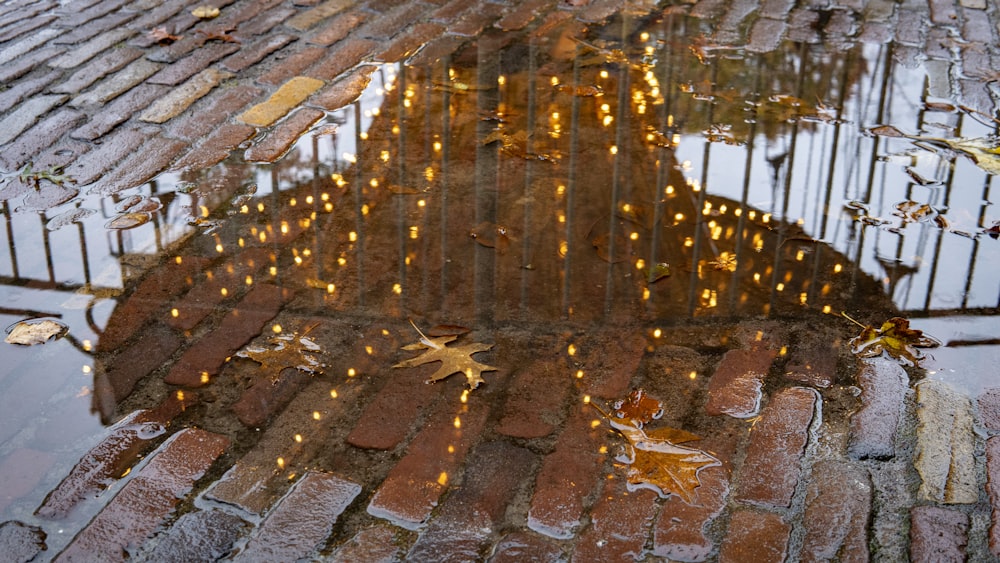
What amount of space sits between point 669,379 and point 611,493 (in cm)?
50

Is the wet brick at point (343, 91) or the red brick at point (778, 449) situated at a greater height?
the wet brick at point (343, 91)

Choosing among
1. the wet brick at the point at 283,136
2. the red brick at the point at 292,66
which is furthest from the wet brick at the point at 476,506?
the red brick at the point at 292,66

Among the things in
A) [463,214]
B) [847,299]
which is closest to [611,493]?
[847,299]

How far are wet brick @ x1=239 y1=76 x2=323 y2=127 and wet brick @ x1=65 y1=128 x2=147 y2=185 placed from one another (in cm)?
48

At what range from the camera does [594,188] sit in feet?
11.5

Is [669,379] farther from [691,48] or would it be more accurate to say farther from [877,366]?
[691,48]

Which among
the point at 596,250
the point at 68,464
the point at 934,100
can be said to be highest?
the point at 934,100

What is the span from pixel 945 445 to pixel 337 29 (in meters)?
3.92


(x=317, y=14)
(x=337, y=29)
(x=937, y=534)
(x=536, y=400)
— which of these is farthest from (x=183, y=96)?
(x=937, y=534)

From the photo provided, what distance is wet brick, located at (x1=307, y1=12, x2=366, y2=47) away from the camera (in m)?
4.94

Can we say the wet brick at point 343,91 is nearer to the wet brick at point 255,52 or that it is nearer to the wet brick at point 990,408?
the wet brick at point 255,52

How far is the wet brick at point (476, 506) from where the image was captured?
2.04 meters

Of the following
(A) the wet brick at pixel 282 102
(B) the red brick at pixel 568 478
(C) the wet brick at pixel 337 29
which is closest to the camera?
(B) the red brick at pixel 568 478

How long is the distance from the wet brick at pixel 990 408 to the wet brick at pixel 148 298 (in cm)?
240
